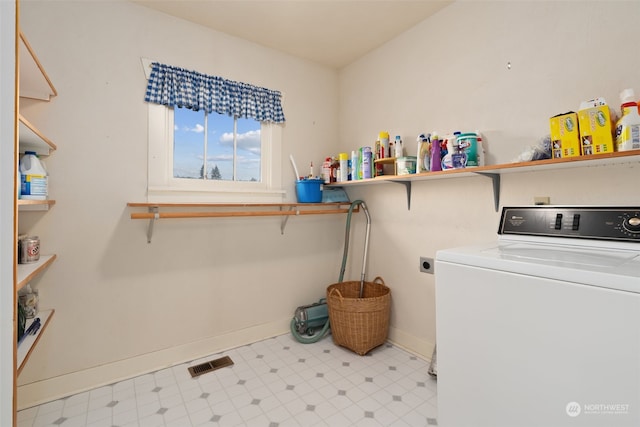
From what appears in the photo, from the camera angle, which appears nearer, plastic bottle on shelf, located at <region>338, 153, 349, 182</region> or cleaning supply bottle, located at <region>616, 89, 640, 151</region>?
cleaning supply bottle, located at <region>616, 89, 640, 151</region>

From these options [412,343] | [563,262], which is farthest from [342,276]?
[563,262]

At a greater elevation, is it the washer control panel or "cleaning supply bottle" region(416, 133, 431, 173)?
"cleaning supply bottle" region(416, 133, 431, 173)

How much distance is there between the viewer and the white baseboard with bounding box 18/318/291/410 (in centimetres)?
172

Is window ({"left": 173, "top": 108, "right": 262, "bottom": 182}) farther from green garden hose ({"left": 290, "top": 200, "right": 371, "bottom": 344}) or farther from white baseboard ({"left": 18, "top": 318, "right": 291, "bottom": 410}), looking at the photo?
white baseboard ({"left": 18, "top": 318, "right": 291, "bottom": 410})

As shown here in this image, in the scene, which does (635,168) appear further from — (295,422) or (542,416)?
(295,422)

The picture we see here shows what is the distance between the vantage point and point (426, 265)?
2.22 m

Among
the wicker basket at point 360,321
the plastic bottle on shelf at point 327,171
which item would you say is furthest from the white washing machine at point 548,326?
the plastic bottle on shelf at point 327,171

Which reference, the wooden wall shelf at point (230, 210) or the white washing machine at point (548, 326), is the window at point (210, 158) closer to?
the wooden wall shelf at point (230, 210)

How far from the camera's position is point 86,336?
6.11 feet

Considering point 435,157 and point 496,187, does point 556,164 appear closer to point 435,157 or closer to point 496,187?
point 496,187

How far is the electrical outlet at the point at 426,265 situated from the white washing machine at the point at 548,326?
830mm

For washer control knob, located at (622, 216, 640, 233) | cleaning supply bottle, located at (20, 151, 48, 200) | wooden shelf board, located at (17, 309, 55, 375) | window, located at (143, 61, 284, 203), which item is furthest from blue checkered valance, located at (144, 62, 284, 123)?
washer control knob, located at (622, 216, 640, 233)

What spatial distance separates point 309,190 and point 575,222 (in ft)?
5.66

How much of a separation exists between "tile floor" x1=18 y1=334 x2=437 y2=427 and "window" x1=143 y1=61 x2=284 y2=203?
3.86ft
